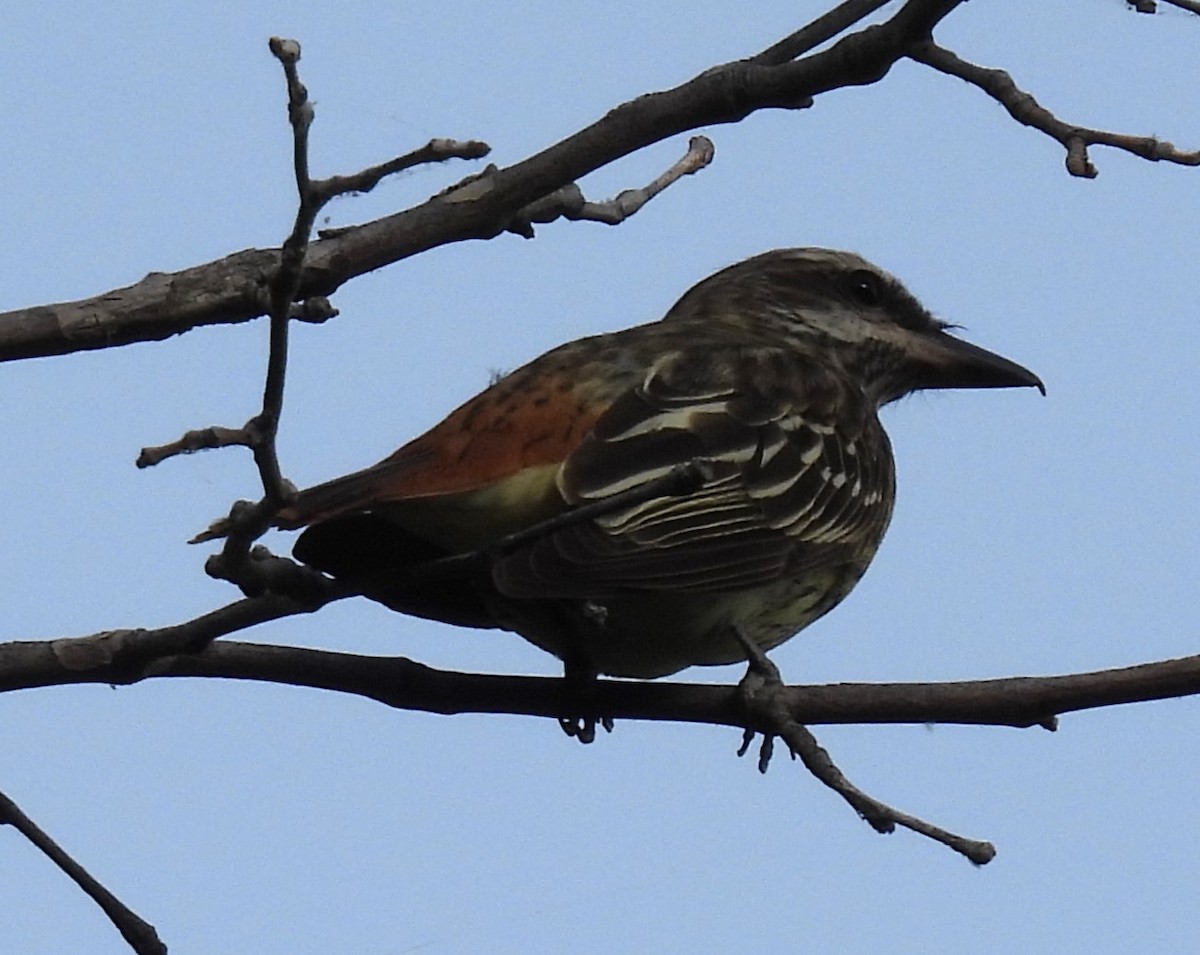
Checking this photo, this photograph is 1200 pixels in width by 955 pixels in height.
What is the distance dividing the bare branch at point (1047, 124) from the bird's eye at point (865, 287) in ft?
8.92

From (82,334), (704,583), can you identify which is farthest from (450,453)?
(82,334)

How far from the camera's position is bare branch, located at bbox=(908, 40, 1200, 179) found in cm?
308

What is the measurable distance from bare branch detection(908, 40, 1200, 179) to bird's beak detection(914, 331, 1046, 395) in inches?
102

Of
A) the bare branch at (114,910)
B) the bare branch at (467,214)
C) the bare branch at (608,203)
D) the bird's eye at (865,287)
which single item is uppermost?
the bird's eye at (865,287)

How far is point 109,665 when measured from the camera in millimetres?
3107

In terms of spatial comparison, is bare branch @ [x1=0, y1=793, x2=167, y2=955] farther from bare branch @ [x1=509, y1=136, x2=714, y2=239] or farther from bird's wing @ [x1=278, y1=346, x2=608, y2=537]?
bare branch @ [x1=509, y1=136, x2=714, y2=239]

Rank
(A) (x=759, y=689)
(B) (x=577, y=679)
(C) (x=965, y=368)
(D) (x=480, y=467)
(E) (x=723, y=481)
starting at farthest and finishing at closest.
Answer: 1. (C) (x=965, y=368)
2. (E) (x=723, y=481)
3. (B) (x=577, y=679)
4. (D) (x=480, y=467)
5. (A) (x=759, y=689)

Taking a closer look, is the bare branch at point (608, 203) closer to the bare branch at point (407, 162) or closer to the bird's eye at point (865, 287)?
the bare branch at point (407, 162)

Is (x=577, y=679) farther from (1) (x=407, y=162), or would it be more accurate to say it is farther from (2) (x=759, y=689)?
(1) (x=407, y=162)

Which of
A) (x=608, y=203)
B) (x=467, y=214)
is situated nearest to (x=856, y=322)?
(x=608, y=203)

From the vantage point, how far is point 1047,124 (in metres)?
3.15

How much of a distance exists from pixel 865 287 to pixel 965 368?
412 mm

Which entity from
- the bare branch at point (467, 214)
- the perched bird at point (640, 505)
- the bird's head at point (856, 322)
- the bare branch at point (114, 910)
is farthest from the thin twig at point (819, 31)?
the bird's head at point (856, 322)

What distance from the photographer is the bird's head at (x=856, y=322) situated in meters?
5.82
